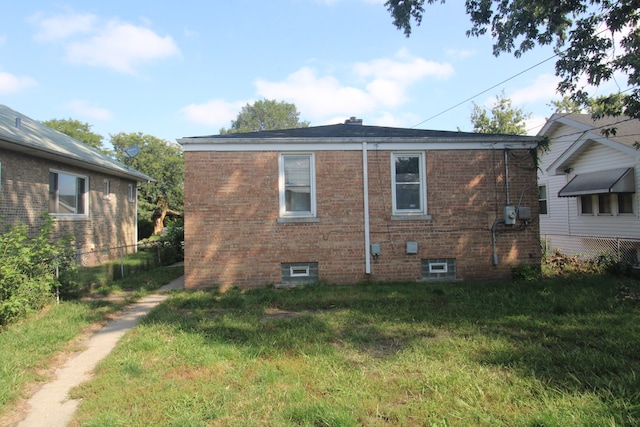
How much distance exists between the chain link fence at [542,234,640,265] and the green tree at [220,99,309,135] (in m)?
55.1

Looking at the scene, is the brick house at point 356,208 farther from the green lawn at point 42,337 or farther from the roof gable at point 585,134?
the roof gable at point 585,134

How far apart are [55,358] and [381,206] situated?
6.33 meters

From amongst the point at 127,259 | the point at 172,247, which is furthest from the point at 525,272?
the point at 172,247

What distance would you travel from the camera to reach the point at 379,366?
385 cm

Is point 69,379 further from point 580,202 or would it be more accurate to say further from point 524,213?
point 580,202

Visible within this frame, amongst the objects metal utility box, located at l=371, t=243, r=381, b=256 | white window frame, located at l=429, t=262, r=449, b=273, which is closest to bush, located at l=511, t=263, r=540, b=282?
white window frame, located at l=429, t=262, r=449, b=273

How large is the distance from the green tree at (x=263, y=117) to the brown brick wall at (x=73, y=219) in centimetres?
5155

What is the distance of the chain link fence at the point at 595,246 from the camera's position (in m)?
9.91

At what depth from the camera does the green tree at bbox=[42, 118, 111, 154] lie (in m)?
43.4

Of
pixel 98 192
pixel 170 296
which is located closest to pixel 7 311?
pixel 170 296

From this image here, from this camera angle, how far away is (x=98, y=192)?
13422 millimetres

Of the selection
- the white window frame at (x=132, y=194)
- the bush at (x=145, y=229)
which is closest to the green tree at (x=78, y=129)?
the bush at (x=145, y=229)

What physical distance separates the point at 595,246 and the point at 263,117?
60661 mm

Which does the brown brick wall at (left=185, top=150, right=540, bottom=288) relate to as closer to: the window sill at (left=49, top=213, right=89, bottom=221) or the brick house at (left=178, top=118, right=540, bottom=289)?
the brick house at (left=178, top=118, right=540, bottom=289)
